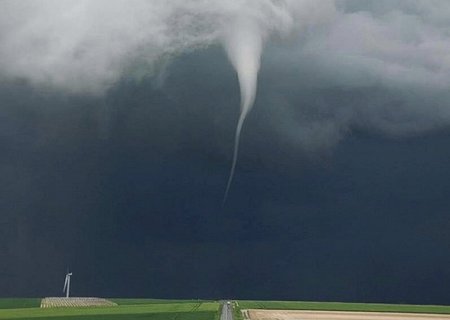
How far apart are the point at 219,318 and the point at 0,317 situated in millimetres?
37574

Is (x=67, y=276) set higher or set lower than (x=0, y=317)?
higher

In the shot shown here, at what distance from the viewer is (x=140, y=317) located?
11550 centimetres

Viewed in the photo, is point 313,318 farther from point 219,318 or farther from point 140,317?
point 140,317

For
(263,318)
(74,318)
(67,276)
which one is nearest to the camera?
(74,318)

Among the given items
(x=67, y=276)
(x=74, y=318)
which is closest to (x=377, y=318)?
(x=74, y=318)

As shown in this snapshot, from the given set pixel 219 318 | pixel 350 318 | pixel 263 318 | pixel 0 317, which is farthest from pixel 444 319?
pixel 0 317

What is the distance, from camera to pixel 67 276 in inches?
7653

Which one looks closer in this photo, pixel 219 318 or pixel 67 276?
pixel 219 318

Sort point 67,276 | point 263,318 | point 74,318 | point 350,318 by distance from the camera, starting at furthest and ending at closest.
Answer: point 67,276 → point 350,318 → point 263,318 → point 74,318

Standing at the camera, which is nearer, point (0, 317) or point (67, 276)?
point (0, 317)

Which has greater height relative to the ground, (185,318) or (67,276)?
(67,276)

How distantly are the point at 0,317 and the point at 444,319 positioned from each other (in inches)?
3024

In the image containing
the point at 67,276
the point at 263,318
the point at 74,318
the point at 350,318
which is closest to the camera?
the point at 74,318

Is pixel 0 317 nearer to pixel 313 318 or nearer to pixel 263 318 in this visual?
pixel 263 318
